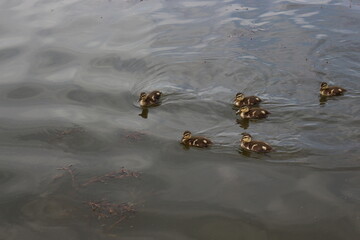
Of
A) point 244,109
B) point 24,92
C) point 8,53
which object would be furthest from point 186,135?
point 8,53

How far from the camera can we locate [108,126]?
6699 mm

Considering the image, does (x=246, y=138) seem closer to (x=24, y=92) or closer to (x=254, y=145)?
(x=254, y=145)

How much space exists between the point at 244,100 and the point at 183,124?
101cm

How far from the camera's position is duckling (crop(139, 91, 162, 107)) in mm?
7188

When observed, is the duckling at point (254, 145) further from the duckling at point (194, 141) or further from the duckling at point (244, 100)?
the duckling at point (244, 100)

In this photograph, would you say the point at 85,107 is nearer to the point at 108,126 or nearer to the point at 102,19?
the point at 108,126

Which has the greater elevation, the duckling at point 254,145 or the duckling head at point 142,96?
the duckling head at point 142,96

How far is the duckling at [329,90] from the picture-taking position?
696 centimetres

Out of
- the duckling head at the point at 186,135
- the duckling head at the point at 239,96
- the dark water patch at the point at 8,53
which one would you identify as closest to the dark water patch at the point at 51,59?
the dark water patch at the point at 8,53

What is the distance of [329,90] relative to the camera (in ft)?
22.9

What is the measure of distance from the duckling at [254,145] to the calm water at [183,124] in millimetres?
97

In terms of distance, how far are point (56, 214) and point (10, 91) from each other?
3.62m

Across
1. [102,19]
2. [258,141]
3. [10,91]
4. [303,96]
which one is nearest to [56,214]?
[258,141]

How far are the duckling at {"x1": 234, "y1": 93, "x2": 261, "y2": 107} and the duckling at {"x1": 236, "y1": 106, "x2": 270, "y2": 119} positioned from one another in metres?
0.19
